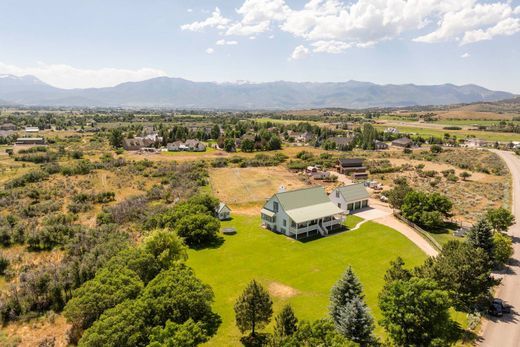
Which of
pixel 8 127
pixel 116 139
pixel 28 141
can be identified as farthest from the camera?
pixel 8 127

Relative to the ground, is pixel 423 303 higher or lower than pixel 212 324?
higher

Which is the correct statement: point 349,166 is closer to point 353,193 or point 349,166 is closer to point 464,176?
point 464,176

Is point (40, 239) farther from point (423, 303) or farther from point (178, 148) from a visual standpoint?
point (178, 148)

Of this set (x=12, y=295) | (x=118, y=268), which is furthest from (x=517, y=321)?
(x=12, y=295)

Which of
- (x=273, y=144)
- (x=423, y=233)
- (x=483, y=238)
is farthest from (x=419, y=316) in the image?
(x=273, y=144)

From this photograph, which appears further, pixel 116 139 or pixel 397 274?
pixel 116 139

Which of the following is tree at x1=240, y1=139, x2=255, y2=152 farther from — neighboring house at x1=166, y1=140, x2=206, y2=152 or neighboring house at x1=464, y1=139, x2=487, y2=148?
neighboring house at x1=464, y1=139, x2=487, y2=148
